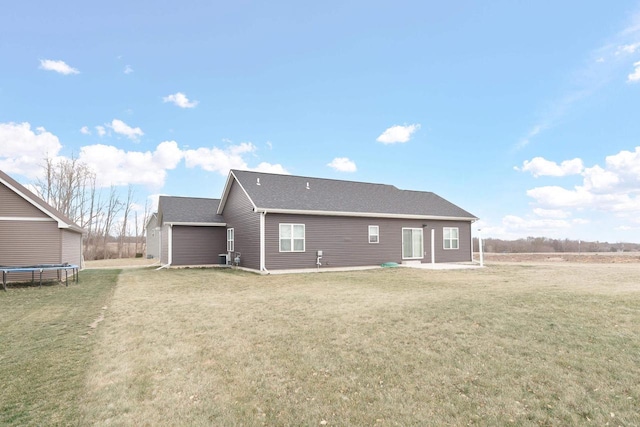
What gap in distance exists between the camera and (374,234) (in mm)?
19125

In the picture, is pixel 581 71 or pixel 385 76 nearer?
pixel 581 71

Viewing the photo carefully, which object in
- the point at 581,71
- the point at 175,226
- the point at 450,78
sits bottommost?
the point at 175,226

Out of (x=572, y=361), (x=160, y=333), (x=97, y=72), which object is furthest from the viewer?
(x=97, y=72)

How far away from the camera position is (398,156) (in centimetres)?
2292

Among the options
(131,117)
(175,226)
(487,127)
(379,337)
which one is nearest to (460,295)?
(379,337)

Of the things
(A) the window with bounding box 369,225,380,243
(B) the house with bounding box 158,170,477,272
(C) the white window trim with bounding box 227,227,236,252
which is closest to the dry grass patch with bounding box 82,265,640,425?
(B) the house with bounding box 158,170,477,272

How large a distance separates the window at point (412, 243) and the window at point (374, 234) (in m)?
1.90

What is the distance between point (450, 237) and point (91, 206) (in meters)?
35.9

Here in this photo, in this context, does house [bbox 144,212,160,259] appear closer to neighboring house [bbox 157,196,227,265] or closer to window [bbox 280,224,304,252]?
neighboring house [bbox 157,196,227,265]

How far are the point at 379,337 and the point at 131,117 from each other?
24.3 metres

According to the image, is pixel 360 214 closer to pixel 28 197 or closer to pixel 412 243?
pixel 412 243

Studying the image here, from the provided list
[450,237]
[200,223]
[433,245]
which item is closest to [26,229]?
[200,223]

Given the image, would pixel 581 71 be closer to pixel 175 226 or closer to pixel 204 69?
pixel 204 69

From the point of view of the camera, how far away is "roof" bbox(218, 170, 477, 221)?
17.3m
